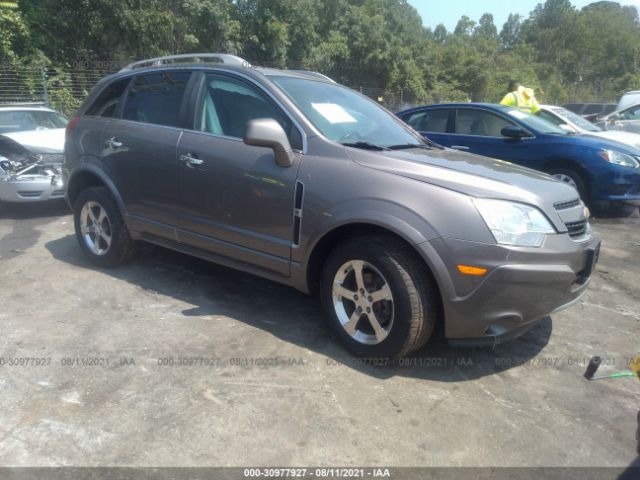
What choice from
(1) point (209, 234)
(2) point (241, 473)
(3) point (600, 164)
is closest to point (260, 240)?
(1) point (209, 234)

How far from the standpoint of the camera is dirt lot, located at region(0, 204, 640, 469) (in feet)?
8.22

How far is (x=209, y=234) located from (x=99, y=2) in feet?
61.7

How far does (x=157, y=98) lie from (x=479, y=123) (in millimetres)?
4918

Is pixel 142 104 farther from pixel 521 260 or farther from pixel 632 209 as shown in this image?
pixel 632 209

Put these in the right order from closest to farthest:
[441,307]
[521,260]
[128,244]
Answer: [521,260]
[441,307]
[128,244]

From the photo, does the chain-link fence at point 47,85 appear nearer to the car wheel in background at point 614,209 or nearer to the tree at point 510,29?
the car wheel in background at point 614,209

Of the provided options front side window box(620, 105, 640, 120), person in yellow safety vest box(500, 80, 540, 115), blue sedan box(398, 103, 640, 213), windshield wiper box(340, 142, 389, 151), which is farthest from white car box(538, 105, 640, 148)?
windshield wiper box(340, 142, 389, 151)

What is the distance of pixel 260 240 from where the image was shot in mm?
3613

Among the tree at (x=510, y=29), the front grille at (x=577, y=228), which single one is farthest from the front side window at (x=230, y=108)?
the tree at (x=510, y=29)

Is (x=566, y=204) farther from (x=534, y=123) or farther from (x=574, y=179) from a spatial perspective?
(x=534, y=123)

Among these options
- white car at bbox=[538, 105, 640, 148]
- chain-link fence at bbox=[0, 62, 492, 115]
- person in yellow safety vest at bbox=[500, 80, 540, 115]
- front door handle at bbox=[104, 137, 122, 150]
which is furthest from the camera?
chain-link fence at bbox=[0, 62, 492, 115]

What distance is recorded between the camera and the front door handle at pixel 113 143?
4.48m

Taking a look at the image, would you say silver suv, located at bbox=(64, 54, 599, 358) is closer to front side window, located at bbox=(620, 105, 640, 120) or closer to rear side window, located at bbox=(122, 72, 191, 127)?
rear side window, located at bbox=(122, 72, 191, 127)

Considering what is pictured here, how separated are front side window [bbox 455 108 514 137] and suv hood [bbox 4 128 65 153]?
5972 mm
